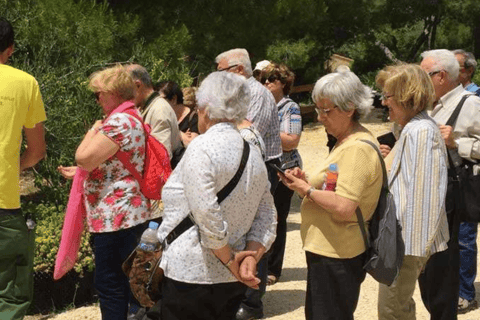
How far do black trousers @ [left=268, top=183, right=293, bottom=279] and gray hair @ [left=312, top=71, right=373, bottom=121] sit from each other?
2804 mm

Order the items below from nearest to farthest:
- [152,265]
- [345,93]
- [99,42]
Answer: [152,265] < [345,93] < [99,42]

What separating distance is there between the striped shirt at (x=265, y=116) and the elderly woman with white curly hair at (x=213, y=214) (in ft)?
6.95

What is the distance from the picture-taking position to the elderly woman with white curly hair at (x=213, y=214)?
3.30 metres

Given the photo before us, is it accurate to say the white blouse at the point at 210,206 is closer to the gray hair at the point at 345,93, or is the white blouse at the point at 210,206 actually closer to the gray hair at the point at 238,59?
the gray hair at the point at 345,93

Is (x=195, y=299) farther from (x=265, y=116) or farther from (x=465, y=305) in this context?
(x=465, y=305)

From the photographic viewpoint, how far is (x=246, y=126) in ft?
15.3

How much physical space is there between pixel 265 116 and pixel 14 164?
200 cm

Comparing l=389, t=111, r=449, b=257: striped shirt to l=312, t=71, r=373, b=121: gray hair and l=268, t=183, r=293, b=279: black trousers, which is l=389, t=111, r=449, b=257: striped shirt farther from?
l=268, t=183, r=293, b=279: black trousers

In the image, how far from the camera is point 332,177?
382 cm

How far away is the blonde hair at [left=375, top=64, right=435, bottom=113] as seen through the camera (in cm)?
408

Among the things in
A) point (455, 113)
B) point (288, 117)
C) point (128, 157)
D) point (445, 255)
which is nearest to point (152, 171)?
point (128, 157)

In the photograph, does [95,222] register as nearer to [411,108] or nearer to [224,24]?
[411,108]

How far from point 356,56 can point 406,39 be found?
2.65 m

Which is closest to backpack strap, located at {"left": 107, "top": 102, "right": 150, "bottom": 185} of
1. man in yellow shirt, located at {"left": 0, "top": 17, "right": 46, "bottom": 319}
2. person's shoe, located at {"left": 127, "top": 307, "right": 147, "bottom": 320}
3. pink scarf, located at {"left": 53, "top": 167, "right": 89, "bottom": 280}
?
pink scarf, located at {"left": 53, "top": 167, "right": 89, "bottom": 280}
